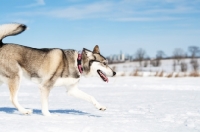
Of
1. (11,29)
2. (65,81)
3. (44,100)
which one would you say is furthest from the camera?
(11,29)

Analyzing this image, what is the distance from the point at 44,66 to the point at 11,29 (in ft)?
3.84

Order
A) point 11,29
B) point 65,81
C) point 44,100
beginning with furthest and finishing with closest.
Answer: point 11,29 < point 65,81 < point 44,100

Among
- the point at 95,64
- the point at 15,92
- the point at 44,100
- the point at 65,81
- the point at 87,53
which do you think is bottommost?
the point at 44,100

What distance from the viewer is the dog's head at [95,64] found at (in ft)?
23.7

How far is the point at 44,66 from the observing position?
23.0 ft

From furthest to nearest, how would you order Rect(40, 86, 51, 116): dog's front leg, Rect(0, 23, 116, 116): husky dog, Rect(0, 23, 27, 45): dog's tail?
1. Rect(0, 23, 27, 45): dog's tail
2. Rect(0, 23, 116, 116): husky dog
3. Rect(40, 86, 51, 116): dog's front leg

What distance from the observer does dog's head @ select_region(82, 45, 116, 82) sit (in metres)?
7.21

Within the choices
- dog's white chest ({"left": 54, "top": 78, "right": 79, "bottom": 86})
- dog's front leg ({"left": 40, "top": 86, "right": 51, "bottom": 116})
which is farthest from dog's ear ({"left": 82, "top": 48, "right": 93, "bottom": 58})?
dog's front leg ({"left": 40, "top": 86, "right": 51, "bottom": 116})

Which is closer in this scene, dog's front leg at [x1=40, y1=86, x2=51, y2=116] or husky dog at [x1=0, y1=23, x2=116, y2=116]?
dog's front leg at [x1=40, y1=86, x2=51, y2=116]

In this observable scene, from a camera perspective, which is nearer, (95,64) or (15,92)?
(15,92)

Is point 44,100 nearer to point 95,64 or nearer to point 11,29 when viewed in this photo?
point 95,64

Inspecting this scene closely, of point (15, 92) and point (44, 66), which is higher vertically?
point (44, 66)

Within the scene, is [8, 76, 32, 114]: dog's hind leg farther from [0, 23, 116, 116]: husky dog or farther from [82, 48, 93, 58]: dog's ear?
[82, 48, 93, 58]: dog's ear

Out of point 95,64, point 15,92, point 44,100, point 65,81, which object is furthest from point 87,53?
point 15,92
